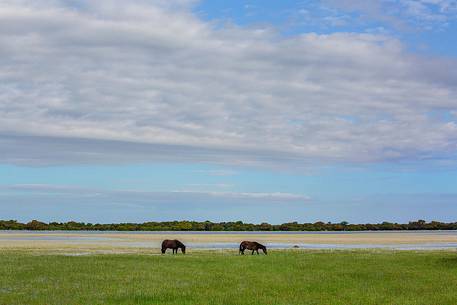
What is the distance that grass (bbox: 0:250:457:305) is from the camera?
59.8 feet

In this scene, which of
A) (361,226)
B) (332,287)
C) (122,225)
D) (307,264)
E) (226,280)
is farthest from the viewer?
(361,226)

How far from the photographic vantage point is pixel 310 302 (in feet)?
58.3

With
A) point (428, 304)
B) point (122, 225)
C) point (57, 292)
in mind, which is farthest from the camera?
point (122, 225)

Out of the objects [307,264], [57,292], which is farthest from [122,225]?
[57,292]

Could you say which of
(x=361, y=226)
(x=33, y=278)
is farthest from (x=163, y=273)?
(x=361, y=226)

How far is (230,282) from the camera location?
881 inches

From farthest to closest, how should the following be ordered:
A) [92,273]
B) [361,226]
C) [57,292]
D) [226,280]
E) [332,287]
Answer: [361,226]
[92,273]
[226,280]
[332,287]
[57,292]

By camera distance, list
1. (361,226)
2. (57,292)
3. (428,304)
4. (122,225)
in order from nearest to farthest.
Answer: (428,304)
(57,292)
(122,225)
(361,226)

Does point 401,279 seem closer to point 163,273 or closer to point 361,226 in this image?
point 163,273

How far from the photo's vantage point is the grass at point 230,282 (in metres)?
18.2

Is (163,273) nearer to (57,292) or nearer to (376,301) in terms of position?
(57,292)

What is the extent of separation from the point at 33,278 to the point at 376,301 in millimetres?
13090

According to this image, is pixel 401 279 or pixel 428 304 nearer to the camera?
pixel 428 304

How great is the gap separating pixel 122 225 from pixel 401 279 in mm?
133696
